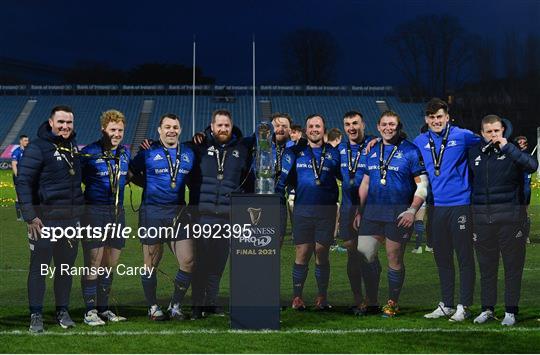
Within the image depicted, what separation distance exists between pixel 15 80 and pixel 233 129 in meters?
54.4

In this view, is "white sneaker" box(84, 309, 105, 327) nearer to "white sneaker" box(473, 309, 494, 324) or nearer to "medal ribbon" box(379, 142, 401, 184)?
"medal ribbon" box(379, 142, 401, 184)

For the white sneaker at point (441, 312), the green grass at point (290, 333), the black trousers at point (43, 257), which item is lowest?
the green grass at point (290, 333)

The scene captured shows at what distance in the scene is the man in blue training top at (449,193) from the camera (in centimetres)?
862

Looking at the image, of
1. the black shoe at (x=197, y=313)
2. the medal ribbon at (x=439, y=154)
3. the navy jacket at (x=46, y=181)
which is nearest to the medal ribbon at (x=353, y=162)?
the medal ribbon at (x=439, y=154)

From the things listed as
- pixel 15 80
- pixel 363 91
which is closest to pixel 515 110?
pixel 363 91

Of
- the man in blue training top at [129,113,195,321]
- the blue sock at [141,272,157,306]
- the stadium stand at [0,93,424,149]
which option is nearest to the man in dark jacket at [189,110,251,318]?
the man in blue training top at [129,113,195,321]

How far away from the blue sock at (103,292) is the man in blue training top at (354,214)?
2.44 meters

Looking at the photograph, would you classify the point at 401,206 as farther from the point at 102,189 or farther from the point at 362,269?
the point at 102,189

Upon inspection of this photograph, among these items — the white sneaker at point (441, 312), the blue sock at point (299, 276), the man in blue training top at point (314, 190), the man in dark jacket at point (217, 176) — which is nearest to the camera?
the man in dark jacket at point (217, 176)

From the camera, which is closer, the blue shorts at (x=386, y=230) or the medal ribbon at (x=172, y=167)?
the medal ribbon at (x=172, y=167)

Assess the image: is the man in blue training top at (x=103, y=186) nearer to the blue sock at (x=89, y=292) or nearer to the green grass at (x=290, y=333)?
the blue sock at (x=89, y=292)

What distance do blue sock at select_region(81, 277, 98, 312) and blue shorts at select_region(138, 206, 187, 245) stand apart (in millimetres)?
702

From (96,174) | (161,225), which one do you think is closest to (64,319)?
(161,225)

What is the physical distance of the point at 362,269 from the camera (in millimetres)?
9070
